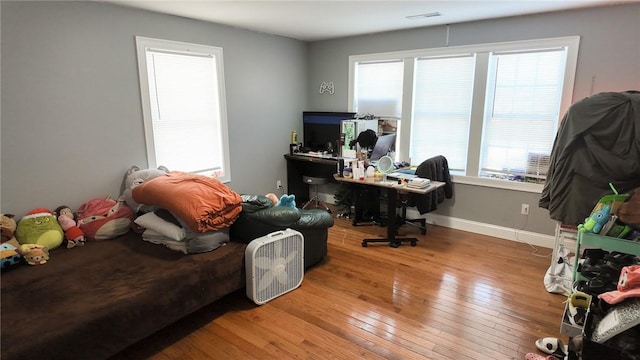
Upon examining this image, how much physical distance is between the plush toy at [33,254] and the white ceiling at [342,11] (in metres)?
2.08

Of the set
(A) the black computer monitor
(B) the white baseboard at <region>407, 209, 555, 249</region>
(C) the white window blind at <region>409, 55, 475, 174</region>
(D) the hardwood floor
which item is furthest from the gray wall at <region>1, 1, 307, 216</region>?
(B) the white baseboard at <region>407, 209, 555, 249</region>

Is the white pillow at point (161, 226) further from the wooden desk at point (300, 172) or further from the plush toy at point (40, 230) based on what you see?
the wooden desk at point (300, 172)

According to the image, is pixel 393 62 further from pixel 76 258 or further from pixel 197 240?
pixel 76 258

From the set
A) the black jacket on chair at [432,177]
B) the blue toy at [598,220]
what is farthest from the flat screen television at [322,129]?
the blue toy at [598,220]

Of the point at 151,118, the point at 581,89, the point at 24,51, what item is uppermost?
the point at 24,51

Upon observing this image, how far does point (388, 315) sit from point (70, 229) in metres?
2.54

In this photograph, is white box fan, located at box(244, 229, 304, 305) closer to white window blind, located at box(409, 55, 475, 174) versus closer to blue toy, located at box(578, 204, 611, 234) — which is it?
blue toy, located at box(578, 204, 611, 234)

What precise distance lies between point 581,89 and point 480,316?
8.13 feet

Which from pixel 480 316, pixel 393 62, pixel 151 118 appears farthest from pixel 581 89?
pixel 151 118

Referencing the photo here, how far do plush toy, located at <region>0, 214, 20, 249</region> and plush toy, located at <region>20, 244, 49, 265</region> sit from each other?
10cm

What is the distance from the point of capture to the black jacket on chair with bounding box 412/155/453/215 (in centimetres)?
386

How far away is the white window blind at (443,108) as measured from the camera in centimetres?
405

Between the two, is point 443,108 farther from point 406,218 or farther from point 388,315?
point 388,315

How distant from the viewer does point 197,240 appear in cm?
256
